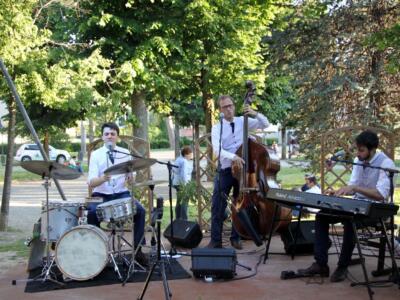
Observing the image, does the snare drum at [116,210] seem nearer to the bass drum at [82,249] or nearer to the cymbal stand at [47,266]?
the bass drum at [82,249]

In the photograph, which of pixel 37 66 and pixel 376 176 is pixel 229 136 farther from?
pixel 37 66

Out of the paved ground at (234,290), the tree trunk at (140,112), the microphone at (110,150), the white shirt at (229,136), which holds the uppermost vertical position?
the tree trunk at (140,112)

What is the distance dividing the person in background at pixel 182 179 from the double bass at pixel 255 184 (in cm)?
299

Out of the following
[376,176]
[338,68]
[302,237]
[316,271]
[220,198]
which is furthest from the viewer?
[338,68]

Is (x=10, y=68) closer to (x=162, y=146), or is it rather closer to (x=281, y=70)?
(x=281, y=70)

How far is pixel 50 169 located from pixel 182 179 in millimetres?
4606

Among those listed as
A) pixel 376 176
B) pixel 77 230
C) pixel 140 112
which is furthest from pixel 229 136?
pixel 140 112

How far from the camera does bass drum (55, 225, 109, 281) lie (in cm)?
569

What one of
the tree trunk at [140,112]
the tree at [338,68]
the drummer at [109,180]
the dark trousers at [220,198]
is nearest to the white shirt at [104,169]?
the drummer at [109,180]

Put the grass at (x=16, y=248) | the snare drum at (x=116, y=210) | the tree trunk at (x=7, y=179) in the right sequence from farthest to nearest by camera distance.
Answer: the tree trunk at (x=7, y=179), the grass at (x=16, y=248), the snare drum at (x=116, y=210)

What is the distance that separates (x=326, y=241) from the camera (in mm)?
5723

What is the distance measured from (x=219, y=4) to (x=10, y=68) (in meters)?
5.13

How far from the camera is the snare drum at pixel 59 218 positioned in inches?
233

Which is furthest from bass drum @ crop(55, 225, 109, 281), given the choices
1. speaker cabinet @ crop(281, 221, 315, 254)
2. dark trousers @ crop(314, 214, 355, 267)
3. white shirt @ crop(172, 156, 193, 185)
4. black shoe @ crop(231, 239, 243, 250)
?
white shirt @ crop(172, 156, 193, 185)
